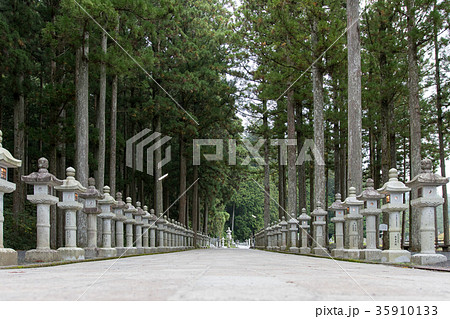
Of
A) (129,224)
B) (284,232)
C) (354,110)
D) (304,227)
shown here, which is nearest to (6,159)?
(354,110)

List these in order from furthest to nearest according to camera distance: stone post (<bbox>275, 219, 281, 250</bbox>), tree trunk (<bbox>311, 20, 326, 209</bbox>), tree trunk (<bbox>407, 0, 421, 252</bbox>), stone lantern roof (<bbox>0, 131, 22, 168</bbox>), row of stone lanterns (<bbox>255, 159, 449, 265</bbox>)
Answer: stone post (<bbox>275, 219, 281, 250</bbox>) → tree trunk (<bbox>311, 20, 326, 209</bbox>) → tree trunk (<bbox>407, 0, 421, 252</bbox>) → row of stone lanterns (<bbox>255, 159, 449, 265</bbox>) → stone lantern roof (<bbox>0, 131, 22, 168</bbox>)

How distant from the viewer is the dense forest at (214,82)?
17516 millimetres

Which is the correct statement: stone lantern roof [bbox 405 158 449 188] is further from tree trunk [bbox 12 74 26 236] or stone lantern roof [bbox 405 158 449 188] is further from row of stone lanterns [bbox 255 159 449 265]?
tree trunk [bbox 12 74 26 236]

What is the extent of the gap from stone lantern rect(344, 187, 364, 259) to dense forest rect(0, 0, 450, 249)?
1872mm

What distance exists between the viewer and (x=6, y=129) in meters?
28.4

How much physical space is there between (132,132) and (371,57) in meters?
16.8

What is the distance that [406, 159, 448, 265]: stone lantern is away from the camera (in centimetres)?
945

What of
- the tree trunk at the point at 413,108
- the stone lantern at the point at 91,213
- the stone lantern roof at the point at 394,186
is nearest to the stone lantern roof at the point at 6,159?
the stone lantern at the point at 91,213

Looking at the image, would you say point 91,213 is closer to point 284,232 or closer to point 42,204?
point 42,204

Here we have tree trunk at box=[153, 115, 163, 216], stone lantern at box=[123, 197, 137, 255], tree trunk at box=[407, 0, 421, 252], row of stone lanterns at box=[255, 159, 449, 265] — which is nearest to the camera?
row of stone lanterns at box=[255, 159, 449, 265]

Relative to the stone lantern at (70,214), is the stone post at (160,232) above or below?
below

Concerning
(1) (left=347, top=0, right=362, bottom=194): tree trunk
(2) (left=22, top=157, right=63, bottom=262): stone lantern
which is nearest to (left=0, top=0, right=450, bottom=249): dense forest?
(1) (left=347, top=0, right=362, bottom=194): tree trunk

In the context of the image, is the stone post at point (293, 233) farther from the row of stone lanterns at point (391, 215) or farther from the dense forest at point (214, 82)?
the row of stone lanterns at point (391, 215)

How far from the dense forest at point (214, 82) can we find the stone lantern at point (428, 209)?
5.05 m
